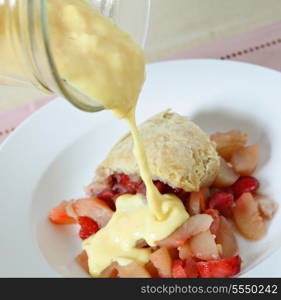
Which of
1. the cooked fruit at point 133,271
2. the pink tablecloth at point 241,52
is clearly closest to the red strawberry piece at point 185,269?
the cooked fruit at point 133,271

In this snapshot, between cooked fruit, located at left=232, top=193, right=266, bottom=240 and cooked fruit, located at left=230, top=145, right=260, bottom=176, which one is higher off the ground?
cooked fruit, located at left=230, top=145, right=260, bottom=176

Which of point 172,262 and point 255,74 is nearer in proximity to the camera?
point 172,262

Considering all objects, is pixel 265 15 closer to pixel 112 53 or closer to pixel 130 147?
pixel 130 147

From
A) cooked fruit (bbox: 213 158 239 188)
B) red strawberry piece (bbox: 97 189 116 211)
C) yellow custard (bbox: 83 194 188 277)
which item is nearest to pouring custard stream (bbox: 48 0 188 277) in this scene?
yellow custard (bbox: 83 194 188 277)

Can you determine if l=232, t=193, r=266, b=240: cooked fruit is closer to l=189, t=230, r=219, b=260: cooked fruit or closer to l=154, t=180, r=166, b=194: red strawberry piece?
l=189, t=230, r=219, b=260: cooked fruit

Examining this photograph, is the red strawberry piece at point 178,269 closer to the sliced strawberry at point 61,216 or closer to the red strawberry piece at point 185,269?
the red strawberry piece at point 185,269

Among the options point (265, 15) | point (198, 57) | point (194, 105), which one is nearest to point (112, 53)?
point (194, 105)
